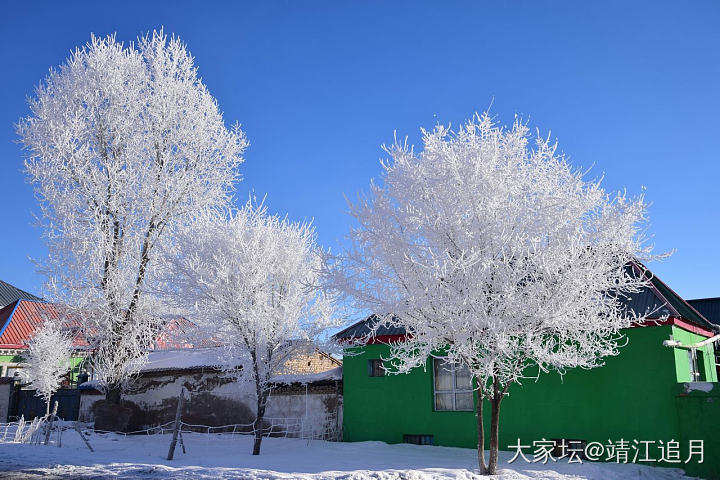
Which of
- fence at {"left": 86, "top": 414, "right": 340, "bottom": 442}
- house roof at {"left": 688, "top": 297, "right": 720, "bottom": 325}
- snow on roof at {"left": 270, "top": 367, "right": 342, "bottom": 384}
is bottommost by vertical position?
fence at {"left": 86, "top": 414, "right": 340, "bottom": 442}

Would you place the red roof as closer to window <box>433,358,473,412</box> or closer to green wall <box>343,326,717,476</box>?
green wall <box>343,326,717,476</box>

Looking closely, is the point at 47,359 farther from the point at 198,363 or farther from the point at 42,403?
the point at 198,363

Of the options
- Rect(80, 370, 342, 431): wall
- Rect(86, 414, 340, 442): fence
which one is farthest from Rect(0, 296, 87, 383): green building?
Rect(86, 414, 340, 442): fence

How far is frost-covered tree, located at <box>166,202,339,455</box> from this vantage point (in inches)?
600

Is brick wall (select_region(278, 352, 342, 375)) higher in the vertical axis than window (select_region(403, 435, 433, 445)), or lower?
higher

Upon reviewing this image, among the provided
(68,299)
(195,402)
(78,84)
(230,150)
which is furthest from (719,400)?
(78,84)

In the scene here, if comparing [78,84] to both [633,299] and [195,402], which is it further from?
[633,299]

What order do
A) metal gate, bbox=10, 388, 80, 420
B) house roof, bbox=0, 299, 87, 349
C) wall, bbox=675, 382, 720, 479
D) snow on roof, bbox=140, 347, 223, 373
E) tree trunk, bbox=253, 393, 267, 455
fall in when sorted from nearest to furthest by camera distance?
1. wall, bbox=675, 382, 720, 479
2. tree trunk, bbox=253, 393, 267, 455
3. snow on roof, bbox=140, 347, 223, 373
4. metal gate, bbox=10, 388, 80, 420
5. house roof, bbox=0, 299, 87, 349

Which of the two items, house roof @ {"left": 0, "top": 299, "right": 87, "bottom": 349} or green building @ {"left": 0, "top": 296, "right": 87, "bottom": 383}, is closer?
green building @ {"left": 0, "top": 296, "right": 87, "bottom": 383}

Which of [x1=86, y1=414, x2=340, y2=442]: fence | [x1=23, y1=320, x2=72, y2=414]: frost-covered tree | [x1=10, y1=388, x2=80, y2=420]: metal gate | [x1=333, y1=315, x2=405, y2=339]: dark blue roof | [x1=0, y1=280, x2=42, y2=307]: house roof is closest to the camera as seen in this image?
[x1=333, y1=315, x2=405, y2=339]: dark blue roof

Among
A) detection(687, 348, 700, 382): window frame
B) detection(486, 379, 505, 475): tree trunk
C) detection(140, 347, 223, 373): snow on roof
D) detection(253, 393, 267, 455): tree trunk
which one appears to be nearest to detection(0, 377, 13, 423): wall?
detection(140, 347, 223, 373): snow on roof

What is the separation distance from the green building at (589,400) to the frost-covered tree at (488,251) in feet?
7.70

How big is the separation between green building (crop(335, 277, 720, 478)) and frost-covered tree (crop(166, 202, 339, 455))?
2063 millimetres

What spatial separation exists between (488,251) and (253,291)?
26.0 feet
